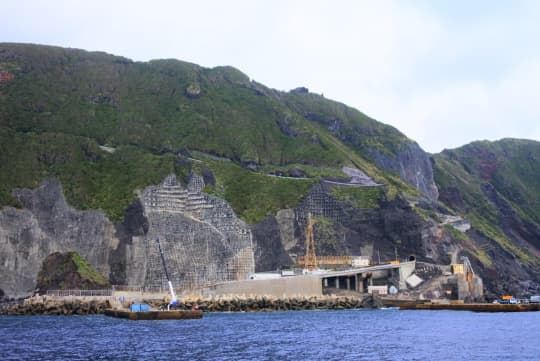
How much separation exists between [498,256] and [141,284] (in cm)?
8386

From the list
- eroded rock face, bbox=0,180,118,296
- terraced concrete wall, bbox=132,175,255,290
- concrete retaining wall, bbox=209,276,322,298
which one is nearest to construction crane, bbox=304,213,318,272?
concrete retaining wall, bbox=209,276,322,298

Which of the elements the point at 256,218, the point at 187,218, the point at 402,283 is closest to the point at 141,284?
the point at 187,218

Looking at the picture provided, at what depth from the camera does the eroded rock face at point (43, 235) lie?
131375 mm

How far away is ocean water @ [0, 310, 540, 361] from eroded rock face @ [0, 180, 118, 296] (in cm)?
2732

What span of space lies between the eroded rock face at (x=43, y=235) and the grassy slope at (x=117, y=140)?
2933 mm

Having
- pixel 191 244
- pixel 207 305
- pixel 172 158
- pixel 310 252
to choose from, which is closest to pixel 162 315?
A: pixel 207 305

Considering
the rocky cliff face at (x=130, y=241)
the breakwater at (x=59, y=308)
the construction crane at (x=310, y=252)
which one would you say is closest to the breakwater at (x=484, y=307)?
the construction crane at (x=310, y=252)

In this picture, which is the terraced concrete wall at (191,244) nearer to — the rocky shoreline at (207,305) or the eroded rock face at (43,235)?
the eroded rock face at (43,235)

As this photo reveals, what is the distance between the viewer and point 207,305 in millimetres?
119000

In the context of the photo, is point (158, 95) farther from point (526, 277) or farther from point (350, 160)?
point (526, 277)

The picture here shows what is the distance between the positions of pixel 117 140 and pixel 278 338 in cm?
10899

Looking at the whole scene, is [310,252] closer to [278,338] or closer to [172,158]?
[172,158]

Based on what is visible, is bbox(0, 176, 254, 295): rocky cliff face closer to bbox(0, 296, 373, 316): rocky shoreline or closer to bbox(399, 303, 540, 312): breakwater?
bbox(0, 296, 373, 316): rocky shoreline

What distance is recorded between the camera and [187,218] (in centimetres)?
14450
